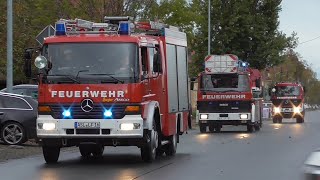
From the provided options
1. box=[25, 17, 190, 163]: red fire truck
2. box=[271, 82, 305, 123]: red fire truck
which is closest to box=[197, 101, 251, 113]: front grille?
box=[25, 17, 190, 163]: red fire truck

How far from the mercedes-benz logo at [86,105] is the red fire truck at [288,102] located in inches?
1392

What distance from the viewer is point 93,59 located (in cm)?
1441

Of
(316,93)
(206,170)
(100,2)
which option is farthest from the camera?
(316,93)

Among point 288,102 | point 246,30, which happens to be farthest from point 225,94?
point 246,30

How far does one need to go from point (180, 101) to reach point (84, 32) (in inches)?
167

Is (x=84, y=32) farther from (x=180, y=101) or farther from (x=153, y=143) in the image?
(x=180, y=101)

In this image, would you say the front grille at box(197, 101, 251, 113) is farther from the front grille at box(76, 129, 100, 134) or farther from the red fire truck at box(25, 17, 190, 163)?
the front grille at box(76, 129, 100, 134)

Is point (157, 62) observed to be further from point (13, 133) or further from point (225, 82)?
point (225, 82)

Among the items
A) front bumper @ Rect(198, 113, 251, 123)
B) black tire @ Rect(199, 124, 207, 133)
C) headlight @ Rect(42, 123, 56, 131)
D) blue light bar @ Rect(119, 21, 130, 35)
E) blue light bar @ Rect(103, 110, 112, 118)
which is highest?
blue light bar @ Rect(119, 21, 130, 35)

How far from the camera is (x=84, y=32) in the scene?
15070 mm

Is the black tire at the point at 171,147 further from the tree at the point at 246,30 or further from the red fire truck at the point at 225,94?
the tree at the point at 246,30

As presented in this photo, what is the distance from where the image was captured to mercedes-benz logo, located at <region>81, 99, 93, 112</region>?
14.2 metres

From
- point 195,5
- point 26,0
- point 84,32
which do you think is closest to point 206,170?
point 84,32

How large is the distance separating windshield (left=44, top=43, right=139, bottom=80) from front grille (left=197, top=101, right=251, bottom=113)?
17.0 metres
